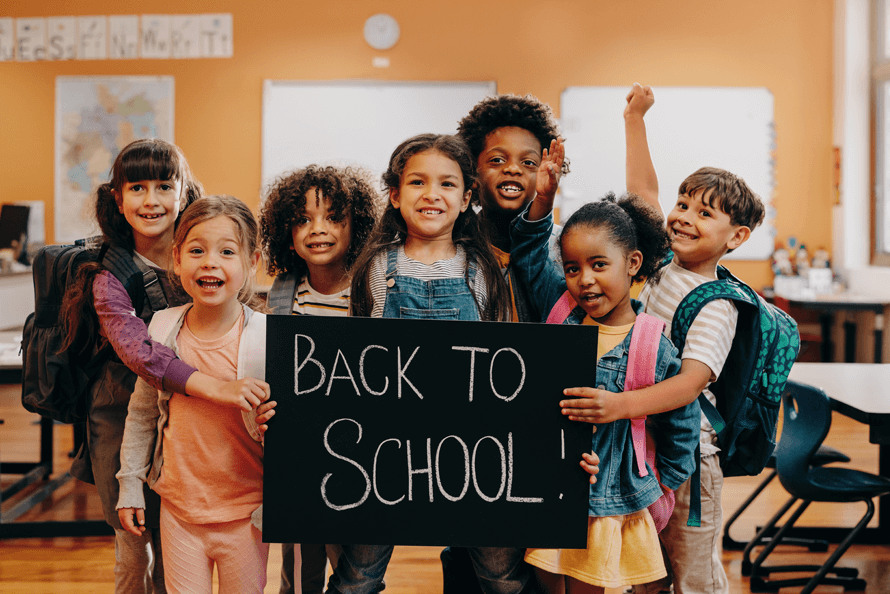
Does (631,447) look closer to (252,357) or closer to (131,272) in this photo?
(252,357)

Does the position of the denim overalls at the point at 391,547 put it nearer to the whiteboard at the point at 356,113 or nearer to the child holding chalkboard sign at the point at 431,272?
the child holding chalkboard sign at the point at 431,272

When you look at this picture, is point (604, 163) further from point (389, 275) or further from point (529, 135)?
point (389, 275)

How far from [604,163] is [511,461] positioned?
4440 millimetres

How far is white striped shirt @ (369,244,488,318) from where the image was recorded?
1.31 metres

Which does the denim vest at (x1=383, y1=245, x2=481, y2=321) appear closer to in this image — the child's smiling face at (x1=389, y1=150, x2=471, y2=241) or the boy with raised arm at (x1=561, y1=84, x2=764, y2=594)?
the child's smiling face at (x1=389, y1=150, x2=471, y2=241)

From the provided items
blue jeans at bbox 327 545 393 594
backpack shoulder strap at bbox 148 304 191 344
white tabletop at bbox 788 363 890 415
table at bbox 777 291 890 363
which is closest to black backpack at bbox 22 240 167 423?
backpack shoulder strap at bbox 148 304 191 344

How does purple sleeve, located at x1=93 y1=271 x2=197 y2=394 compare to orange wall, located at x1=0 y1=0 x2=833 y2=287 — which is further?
orange wall, located at x1=0 y1=0 x2=833 y2=287

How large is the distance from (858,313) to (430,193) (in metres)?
4.76

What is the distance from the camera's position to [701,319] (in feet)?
4.17

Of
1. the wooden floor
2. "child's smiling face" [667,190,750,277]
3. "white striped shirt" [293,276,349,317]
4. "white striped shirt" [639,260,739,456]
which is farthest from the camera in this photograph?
the wooden floor

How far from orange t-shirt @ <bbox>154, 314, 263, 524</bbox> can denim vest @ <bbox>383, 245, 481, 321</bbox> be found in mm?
335

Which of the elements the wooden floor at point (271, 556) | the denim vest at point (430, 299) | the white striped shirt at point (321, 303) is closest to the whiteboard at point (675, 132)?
the wooden floor at point (271, 556)

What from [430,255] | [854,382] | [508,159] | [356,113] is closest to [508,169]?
[508,159]

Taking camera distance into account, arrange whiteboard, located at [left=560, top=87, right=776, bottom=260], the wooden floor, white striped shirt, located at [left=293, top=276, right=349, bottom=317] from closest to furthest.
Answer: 1. white striped shirt, located at [left=293, top=276, right=349, bottom=317]
2. the wooden floor
3. whiteboard, located at [left=560, top=87, right=776, bottom=260]
